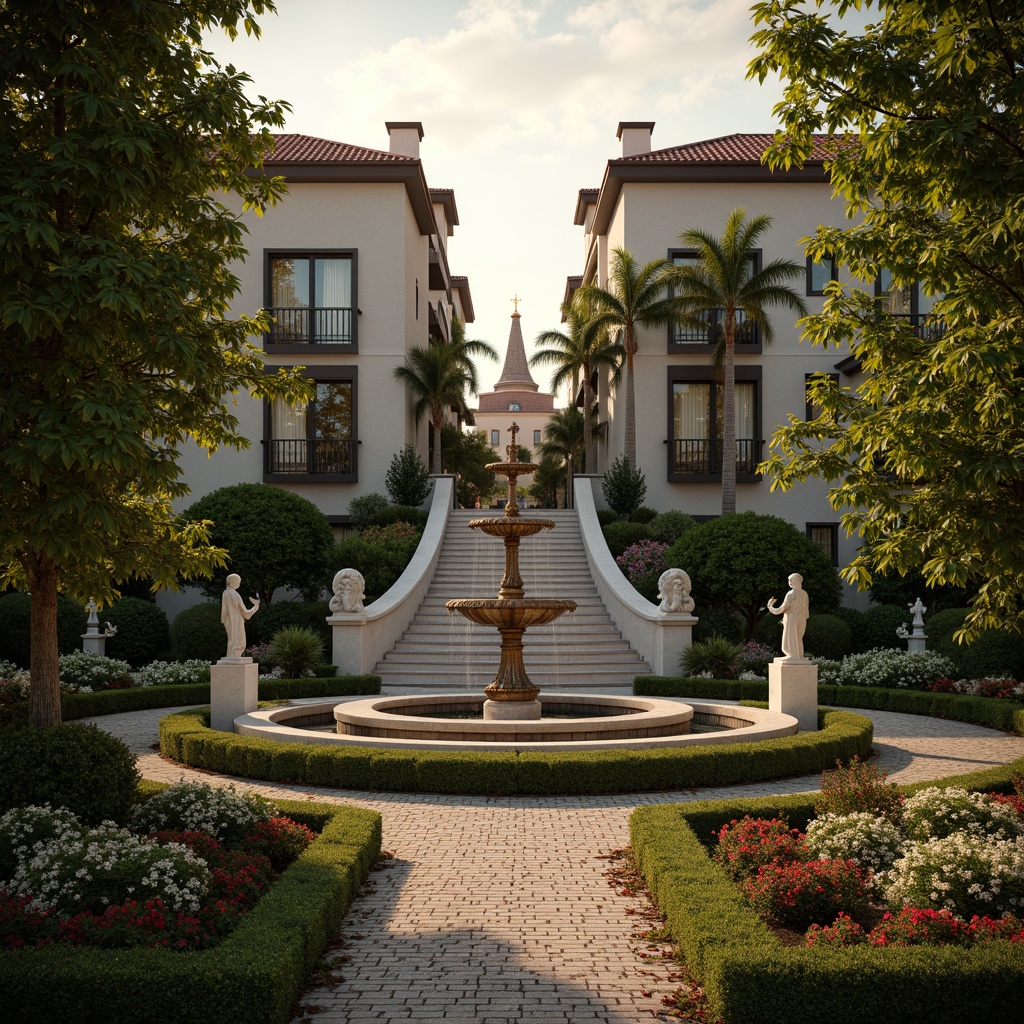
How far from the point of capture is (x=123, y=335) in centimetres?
732

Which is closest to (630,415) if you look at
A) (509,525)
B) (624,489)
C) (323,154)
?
(624,489)

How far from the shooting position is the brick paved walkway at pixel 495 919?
17.5 ft

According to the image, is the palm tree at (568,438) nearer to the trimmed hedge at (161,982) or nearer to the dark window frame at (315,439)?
the dark window frame at (315,439)

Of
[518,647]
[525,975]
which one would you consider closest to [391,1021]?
[525,975]


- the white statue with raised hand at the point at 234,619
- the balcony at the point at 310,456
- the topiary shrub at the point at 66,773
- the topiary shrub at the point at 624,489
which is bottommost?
the topiary shrub at the point at 66,773

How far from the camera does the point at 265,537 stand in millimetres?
22234

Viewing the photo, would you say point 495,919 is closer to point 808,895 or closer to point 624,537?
point 808,895

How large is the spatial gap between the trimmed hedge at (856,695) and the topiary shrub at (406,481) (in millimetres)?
12739

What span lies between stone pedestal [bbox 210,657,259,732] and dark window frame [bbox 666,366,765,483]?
17.8m

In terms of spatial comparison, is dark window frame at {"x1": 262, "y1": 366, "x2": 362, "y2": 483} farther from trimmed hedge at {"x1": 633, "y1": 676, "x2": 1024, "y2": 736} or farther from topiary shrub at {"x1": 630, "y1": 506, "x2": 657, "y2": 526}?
trimmed hedge at {"x1": 633, "y1": 676, "x2": 1024, "y2": 736}

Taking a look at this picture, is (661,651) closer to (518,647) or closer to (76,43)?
(518,647)

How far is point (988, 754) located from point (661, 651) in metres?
7.04

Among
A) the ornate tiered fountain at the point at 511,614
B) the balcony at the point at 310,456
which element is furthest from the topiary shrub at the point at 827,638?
the balcony at the point at 310,456

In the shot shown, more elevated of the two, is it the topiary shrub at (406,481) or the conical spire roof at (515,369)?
the conical spire roof at (515,369)
